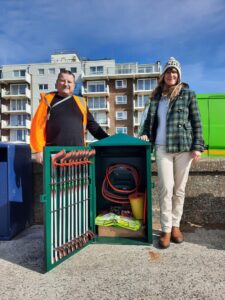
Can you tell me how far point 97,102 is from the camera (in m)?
46.7

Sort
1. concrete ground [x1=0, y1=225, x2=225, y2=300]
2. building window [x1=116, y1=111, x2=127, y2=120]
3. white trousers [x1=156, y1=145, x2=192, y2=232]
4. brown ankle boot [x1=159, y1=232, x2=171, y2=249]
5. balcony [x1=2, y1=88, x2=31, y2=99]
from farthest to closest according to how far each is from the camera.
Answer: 1. balcony [x1=2, y1=88, x2=31, y2=99]
2. building window [x1=116, y1=111, x2=127, y2=120]
3. white trousers [x1=156, y1=145, x2=192, y2=232]
4. brown ankle boot [x1=159, y1=232, x2=171, y2=249]
5. concrete ground [x1=0, y1=225, x2=225, y2=300]

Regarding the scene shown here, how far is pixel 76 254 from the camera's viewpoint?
2.94 meters

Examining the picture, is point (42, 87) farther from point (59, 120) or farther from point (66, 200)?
point (66, 200)

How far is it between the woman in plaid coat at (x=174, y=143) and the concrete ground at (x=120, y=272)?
0.32 m

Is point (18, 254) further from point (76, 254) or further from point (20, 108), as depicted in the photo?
point (20, 108)

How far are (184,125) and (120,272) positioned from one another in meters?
1.76

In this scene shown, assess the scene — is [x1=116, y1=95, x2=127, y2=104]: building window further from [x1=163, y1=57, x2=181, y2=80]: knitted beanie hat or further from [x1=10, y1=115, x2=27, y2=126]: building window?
[x1=163, y1=57, x2=181, y2=80]: knitted beanie hat

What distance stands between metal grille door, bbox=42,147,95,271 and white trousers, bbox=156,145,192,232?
0.86 metres

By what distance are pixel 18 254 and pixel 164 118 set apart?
2.32m

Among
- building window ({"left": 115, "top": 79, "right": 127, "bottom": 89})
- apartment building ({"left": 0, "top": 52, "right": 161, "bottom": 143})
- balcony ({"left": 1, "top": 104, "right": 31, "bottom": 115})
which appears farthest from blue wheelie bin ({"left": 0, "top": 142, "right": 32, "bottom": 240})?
balcony ({"left": 1, "top": 104, "right": 31, "bottom": 115})

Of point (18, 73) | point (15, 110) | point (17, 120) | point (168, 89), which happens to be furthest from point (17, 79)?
point (168, 89)

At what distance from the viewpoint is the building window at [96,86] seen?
4666cm

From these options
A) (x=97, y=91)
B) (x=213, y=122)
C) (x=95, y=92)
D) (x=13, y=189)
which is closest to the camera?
(x=13, y=189)

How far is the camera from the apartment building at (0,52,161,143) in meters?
45.6
